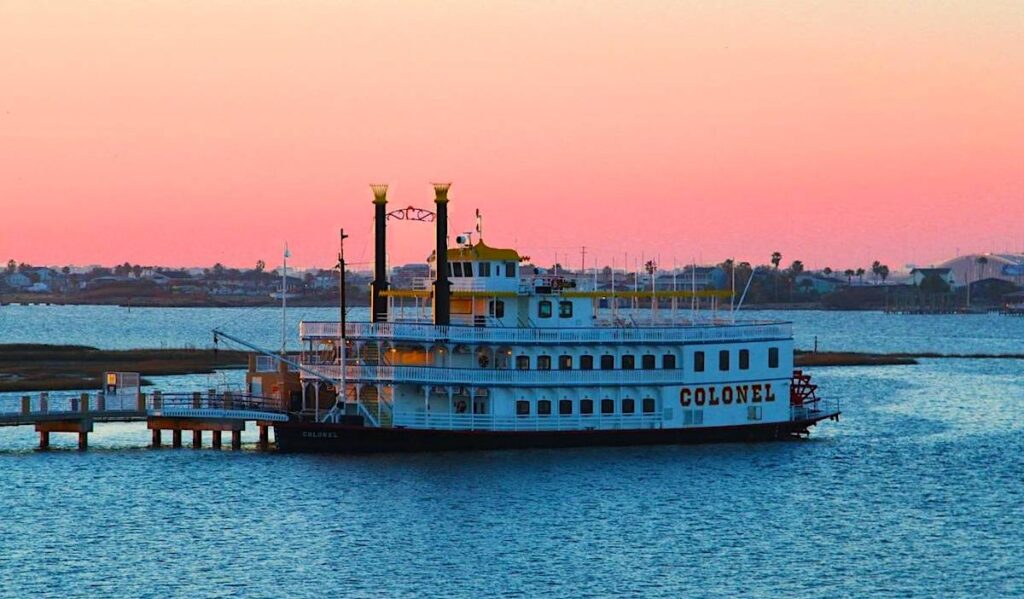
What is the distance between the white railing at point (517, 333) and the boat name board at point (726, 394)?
2.20 metres

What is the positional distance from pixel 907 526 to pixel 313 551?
21163 millimetres

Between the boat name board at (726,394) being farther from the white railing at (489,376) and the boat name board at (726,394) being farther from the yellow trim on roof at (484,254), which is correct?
the yellow trim on roof at (484,254)

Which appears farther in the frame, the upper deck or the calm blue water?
the upper deck

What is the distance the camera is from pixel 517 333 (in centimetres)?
7100

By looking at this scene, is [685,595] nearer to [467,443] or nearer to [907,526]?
[907,526]

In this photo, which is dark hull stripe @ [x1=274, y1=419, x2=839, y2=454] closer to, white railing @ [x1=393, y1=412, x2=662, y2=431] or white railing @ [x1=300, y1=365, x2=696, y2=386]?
white railing @ [x1=393, y1=412, x2=662, y2=431]

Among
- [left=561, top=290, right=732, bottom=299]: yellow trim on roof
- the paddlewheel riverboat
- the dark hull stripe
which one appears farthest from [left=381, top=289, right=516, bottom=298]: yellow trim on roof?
the dark hull stripe

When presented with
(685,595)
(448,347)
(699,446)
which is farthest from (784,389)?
(685,595)

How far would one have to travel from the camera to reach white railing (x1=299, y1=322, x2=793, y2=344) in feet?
230

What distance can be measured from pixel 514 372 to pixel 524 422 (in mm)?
2215

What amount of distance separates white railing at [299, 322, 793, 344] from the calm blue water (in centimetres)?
486

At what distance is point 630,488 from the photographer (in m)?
64.2

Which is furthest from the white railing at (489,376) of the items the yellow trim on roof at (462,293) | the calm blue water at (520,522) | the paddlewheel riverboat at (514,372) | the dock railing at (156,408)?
the yellow trim on roof at (462,293)

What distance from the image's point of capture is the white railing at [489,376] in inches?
2729
